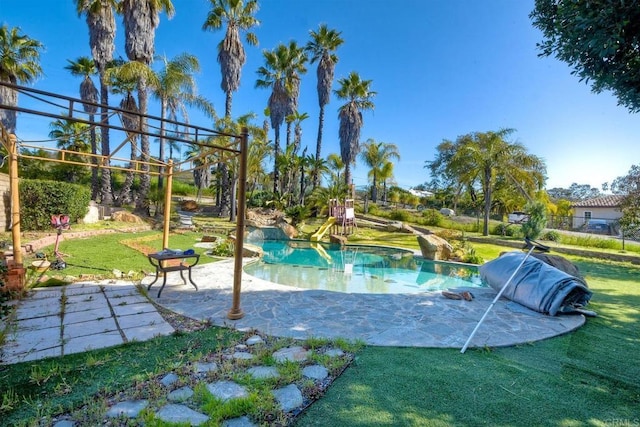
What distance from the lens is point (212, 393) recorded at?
7.90ft

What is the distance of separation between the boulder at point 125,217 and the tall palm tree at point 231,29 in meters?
8.52

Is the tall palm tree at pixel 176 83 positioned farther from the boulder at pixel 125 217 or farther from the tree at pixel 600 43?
the tree at pixel 600 43

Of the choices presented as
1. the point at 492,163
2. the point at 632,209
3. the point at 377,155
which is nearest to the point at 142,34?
the point at 492,163

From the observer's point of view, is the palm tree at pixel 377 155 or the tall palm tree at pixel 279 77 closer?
the tall palm tree at pixel 279 77

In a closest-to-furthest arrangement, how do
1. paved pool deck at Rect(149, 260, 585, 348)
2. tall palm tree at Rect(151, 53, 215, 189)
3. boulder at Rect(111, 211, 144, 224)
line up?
paved pool deck at Rect(149, 260, 585, 348) → boulder at Rect(111, 211, 144, 224) → tall palm tree at Rect(151, 53, 215, 189)

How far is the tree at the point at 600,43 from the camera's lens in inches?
114

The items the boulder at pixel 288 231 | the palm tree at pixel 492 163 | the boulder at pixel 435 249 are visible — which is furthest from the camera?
the palm tree at pixel 492 163

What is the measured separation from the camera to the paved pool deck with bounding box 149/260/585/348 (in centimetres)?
379

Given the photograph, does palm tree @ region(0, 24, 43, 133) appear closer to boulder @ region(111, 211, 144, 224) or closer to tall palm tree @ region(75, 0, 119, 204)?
tall palm tree @ region(75, 0, 119, 204)

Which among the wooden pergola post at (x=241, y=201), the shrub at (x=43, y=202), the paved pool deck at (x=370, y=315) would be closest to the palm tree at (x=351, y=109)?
the shrub at (x=43, y=202)

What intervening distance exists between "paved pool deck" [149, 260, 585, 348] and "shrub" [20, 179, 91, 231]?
7.22m

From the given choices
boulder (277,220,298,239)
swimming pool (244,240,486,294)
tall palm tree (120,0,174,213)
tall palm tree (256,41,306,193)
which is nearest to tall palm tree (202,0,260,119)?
tall palm tree (256,41,306,193)

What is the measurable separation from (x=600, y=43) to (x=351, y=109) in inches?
861

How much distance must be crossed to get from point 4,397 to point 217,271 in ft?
15.9
